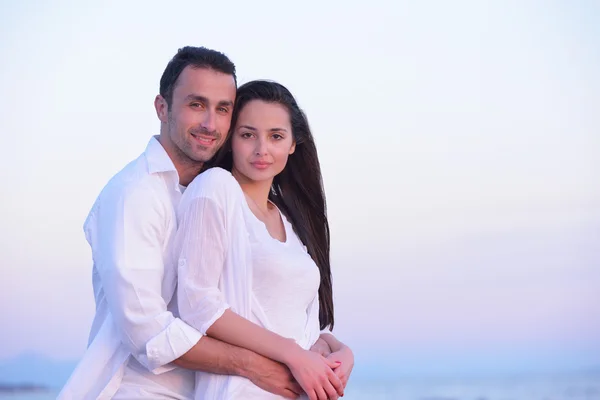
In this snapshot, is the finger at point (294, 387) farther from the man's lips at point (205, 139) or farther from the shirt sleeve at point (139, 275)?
the man's lips at point (205, 139)

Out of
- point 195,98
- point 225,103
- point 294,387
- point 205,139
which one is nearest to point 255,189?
point 205,139

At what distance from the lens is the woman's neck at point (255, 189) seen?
12.5 feet

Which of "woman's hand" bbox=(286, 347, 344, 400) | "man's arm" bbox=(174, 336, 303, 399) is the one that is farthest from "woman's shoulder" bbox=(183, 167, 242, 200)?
"woman's hand" bbox=(286, 347, 344, 400)

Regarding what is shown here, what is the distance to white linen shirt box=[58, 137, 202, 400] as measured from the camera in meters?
3.32

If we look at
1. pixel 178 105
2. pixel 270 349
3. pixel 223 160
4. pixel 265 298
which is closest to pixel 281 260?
pixel 265 298

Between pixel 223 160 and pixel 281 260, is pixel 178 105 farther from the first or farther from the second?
pixel 281 260

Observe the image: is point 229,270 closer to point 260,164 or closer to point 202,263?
point 202,263

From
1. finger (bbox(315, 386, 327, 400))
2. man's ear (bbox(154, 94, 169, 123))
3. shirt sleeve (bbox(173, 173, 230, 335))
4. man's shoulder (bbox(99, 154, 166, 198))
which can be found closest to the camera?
shirt sleeve (bbox(173, 173, 230, 335))

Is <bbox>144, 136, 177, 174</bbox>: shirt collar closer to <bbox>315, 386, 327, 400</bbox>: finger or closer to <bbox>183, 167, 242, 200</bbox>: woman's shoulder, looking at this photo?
<bbox>183, 167, 242, 200</bbox>: woman's shoulder

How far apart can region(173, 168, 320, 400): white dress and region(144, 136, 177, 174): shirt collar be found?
199 millimetres

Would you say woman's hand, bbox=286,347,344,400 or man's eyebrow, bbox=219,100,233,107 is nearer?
woman's hand, bbox=286,347,344,400

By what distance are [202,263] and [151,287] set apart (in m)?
0.23

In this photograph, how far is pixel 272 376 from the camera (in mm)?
3393

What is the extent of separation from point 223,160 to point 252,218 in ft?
1.51
